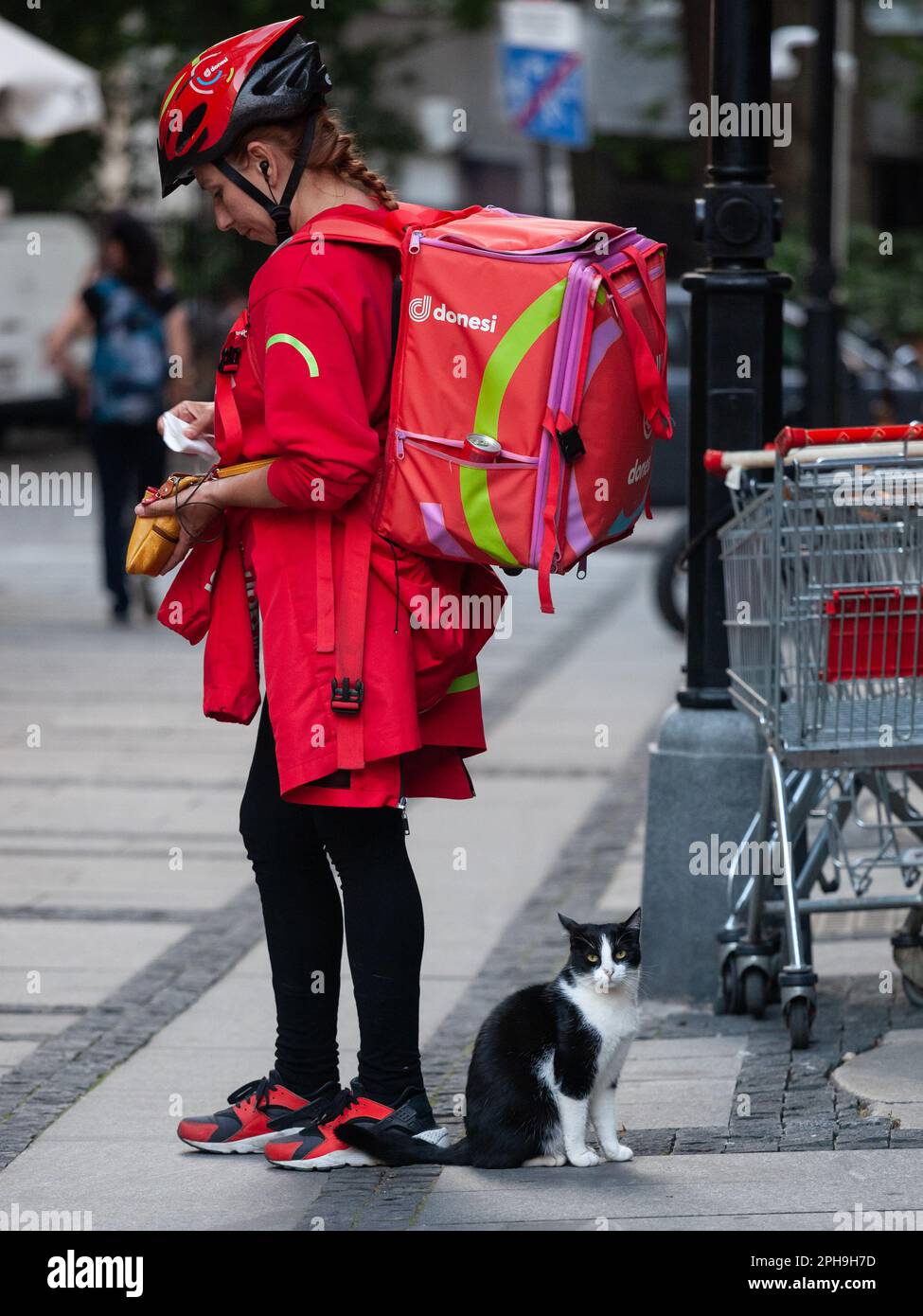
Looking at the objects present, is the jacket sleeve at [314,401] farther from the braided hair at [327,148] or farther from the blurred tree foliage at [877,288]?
the blurred tree foliage at [877,288]

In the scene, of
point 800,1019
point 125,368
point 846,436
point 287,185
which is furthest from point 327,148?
point 125,368

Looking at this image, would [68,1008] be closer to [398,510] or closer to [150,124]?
[398,510]

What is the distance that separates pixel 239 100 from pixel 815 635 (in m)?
1.60

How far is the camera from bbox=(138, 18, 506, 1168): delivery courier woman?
363cm

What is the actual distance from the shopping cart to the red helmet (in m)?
1.16

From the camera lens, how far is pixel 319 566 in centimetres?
372

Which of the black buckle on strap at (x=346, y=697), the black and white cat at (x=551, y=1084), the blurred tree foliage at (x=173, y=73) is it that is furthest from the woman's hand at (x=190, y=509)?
the blurred tree foliage at (x=173, y=73)

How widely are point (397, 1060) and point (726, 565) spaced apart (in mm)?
1446

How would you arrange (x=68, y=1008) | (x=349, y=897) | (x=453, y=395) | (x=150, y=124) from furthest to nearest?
(x=150, y=124) < (x=68, y=1008) < (x=349, y=897) < (x=453, y=395)

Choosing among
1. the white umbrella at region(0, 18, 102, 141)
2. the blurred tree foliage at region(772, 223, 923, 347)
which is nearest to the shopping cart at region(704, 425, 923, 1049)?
the white umbrella at region(0, 18, 102, 141)

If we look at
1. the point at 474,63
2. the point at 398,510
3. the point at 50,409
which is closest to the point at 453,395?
the point at 398,510

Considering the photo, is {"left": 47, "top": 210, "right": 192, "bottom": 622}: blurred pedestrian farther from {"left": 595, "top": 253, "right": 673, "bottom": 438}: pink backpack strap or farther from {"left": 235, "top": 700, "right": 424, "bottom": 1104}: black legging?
{"left": 595, "top": 253, "right": 673, "bottom": 438}: pink backpack strap

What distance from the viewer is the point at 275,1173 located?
3.90 metres

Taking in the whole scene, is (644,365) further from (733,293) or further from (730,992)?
(730,992)
